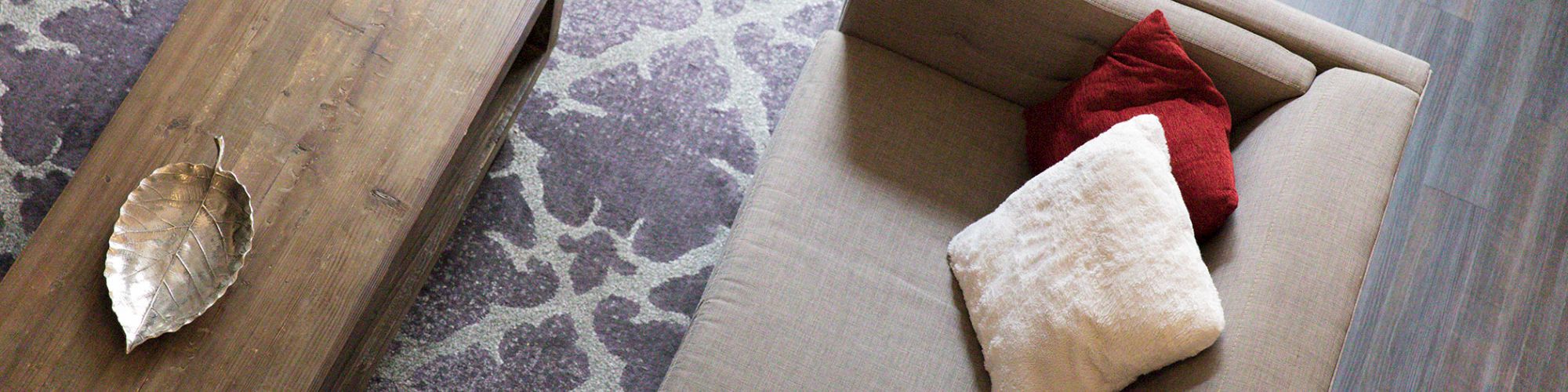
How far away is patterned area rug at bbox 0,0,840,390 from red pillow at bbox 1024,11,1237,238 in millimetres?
741

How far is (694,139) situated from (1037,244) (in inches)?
34.6

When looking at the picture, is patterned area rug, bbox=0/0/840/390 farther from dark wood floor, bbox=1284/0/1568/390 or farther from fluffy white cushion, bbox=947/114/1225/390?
dark wood floor, bbox=1284/0/1568/390

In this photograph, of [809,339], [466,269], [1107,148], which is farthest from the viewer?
[466,269]

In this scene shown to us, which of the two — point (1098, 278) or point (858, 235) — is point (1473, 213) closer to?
point (1098, 278)

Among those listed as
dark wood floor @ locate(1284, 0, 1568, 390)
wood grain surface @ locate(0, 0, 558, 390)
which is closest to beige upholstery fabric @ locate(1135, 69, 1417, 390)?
dark wood floor @ locate(1284, 0, 1568, 390)

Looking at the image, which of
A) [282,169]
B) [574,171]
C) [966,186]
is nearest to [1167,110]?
[966,186]

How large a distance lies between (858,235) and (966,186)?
0.75 feet

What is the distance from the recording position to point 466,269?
6.51ft

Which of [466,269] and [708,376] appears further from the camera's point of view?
[466,269]

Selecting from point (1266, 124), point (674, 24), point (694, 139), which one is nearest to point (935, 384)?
point (1266, 124)

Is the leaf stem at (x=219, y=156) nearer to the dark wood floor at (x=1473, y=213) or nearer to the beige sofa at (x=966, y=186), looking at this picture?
the beige sofa at (x=966, y=186)

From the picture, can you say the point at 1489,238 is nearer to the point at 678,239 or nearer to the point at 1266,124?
the point at 1266,124

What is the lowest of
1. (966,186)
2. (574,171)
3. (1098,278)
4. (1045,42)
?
(574,171)

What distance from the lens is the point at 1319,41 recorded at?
1.67 meters
